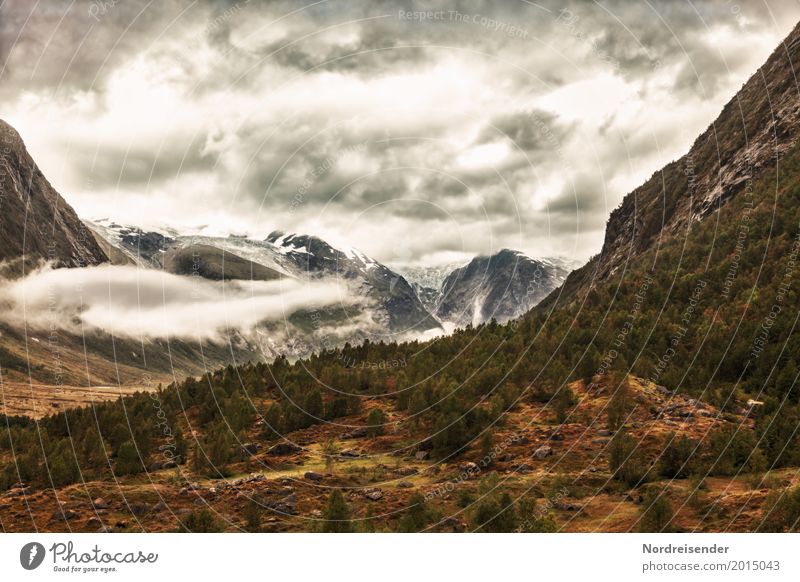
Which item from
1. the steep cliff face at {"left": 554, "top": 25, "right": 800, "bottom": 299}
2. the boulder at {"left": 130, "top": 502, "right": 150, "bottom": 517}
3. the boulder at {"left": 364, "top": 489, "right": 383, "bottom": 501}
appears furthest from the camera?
the steep cliff face at {"left": 554, "top": 25, "right": 800, "bottom": 299}

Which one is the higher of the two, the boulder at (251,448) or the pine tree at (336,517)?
the boulder at (251,448)

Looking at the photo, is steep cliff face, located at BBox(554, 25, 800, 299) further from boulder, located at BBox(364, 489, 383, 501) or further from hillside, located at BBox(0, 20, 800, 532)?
boulder, located at BBox(364, 489, 383, 501)

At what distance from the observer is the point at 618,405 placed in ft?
195

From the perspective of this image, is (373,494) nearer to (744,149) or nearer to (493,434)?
(493,434)

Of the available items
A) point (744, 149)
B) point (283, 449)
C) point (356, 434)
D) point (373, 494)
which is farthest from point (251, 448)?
point (744, 149)

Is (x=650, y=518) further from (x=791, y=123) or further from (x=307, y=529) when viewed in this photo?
(x=791, y=123)

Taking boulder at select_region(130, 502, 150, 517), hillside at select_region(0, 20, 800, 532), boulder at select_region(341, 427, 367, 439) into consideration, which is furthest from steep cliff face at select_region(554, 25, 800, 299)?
boulder at select_region(130, 502, 150, 517)

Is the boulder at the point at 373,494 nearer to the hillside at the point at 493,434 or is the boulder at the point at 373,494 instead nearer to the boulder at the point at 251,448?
the hillside at the point at 493,434

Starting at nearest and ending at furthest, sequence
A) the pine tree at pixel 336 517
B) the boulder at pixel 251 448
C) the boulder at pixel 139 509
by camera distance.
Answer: the pine tree at pixel 336 517 → the boulder at pixel 139 509 → the boulder at pixel 251 448

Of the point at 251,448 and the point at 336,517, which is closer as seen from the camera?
the point at 336,517

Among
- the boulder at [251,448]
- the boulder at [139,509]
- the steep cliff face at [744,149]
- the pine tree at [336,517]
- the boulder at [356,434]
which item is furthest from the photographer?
the steep cliff face at [744,149]

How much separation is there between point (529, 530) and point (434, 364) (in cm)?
4256

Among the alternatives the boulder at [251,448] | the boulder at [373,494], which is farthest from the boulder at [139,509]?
the boulder at [373,494]

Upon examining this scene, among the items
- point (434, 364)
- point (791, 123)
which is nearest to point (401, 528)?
point (434, 364)
